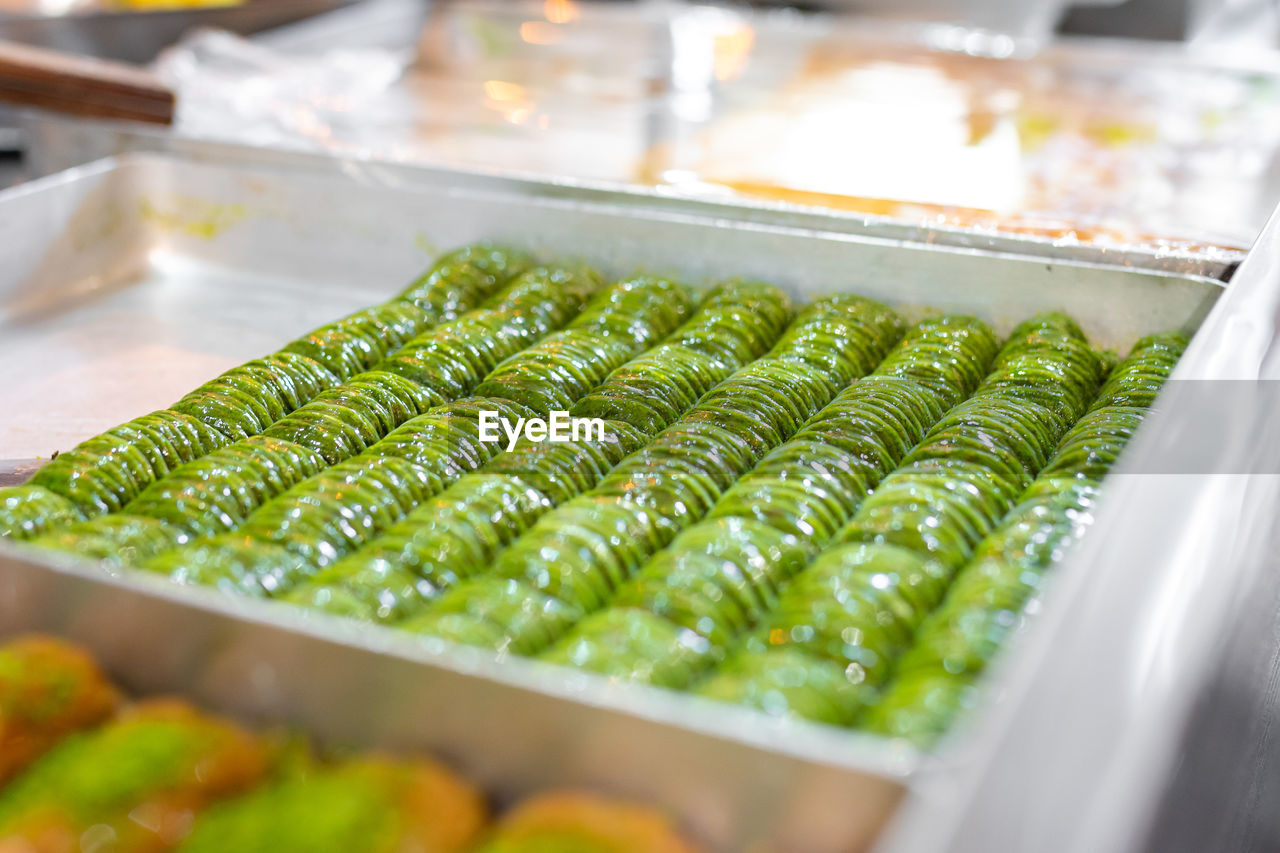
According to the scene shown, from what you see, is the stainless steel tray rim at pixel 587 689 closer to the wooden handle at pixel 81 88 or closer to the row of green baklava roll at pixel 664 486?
the row of green baklava roll at pixel 664 486

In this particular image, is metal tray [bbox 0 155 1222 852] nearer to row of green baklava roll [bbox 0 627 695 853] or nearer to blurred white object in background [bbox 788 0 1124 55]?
row of green baklava roll [bbox 0 627 695 853]

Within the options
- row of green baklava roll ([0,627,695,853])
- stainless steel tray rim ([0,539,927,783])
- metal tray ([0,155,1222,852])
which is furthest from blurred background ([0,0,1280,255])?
row of green baklava roll ([0,627,695,853])

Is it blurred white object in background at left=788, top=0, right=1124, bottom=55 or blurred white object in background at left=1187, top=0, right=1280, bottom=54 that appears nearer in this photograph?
blurred white object in background at left=1187, top=0, right=1280, bottom=54

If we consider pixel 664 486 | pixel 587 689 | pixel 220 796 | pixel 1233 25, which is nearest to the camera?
pixel 587 689

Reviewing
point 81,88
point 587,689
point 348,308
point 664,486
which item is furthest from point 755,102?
point 587,689

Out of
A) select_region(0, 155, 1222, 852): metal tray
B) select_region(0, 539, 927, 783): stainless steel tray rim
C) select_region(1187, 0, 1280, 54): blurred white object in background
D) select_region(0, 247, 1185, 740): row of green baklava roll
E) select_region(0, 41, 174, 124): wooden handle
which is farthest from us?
select_region(1187, 0, 1280, 54): blurred white object in background

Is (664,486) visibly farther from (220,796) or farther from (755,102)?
(755,102)

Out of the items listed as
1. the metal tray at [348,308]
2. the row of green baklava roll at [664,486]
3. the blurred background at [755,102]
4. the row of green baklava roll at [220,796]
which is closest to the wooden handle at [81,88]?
the blurred background at [755,102]
